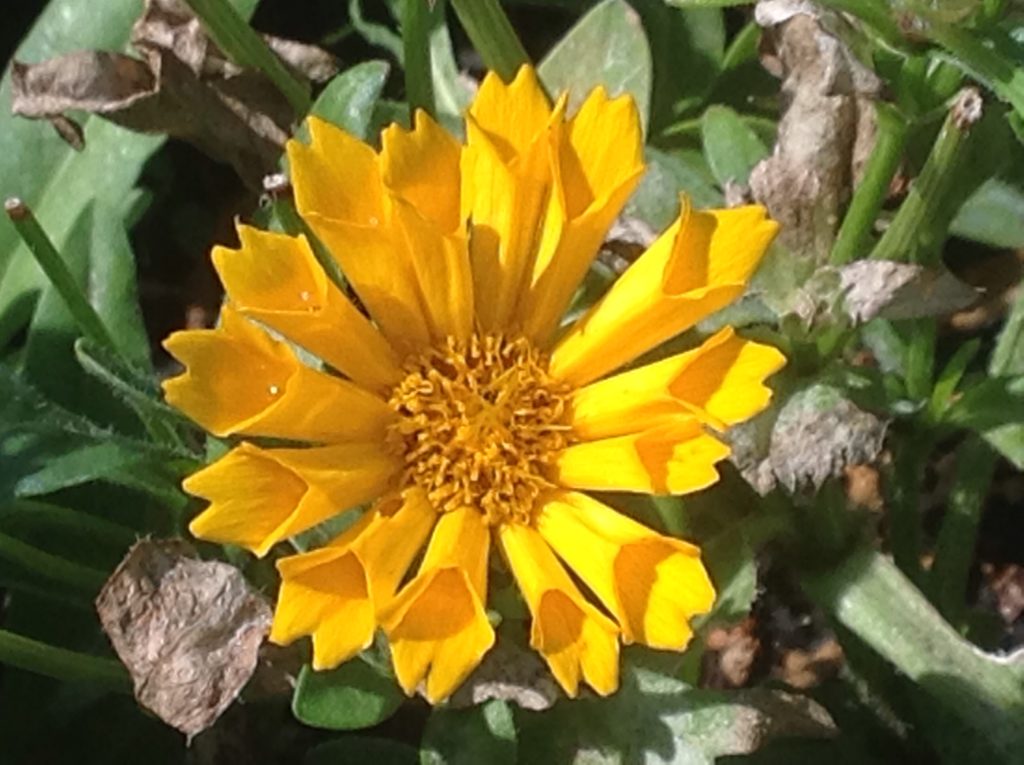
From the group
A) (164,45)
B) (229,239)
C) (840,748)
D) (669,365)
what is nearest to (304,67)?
(164,45)

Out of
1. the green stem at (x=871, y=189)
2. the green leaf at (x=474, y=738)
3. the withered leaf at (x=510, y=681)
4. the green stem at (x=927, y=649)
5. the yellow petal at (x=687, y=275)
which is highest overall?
the yellow petal at (x=687, y=275)

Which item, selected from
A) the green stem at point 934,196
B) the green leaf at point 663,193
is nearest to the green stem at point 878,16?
the green stem at point 934,196

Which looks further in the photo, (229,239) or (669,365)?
(229,239)

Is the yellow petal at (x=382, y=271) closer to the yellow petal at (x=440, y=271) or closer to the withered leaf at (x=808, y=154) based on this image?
the yellow petal at (x=440, y=271)

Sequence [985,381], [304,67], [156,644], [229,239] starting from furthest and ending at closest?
[229,239] < [304,67] < [985,381] < [156,644]

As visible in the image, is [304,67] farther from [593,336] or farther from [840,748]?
[840,748]

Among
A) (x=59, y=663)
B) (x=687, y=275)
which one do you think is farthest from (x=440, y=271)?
(x=59, y=663)

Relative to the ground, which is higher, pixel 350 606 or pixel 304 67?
pixel 304 67

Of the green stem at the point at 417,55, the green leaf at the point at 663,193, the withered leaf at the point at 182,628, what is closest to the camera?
the withered leaf at the point at 182,628
